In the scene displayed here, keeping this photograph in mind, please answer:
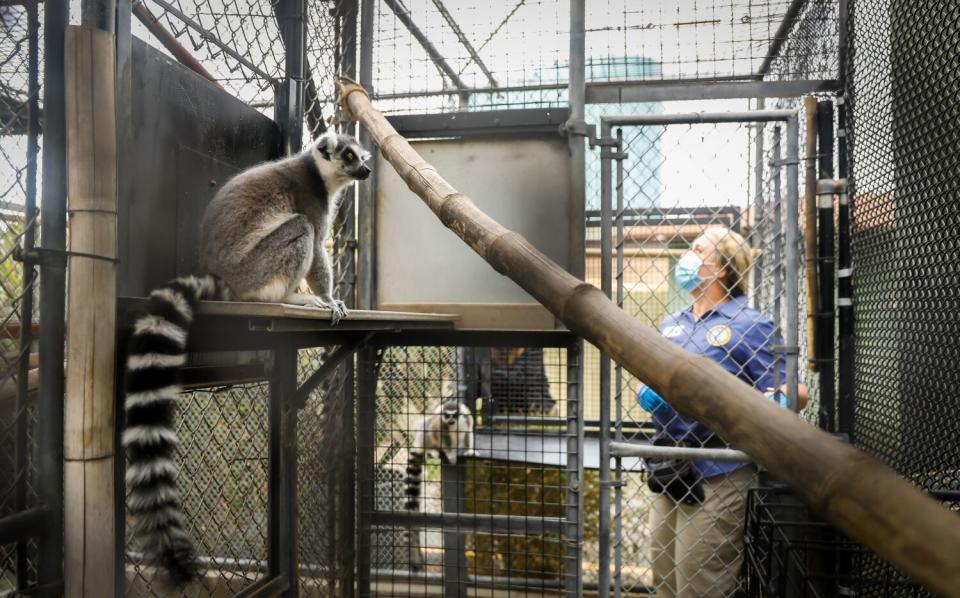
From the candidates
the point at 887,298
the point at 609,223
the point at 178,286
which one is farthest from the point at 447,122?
the point at 887,298

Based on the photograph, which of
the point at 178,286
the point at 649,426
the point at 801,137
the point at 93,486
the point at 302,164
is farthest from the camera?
the point at 649,426

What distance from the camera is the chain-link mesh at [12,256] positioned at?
61.2 inches

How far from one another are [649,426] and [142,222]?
3395mm

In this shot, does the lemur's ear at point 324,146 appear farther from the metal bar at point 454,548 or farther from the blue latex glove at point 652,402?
the blue latex glove at point 652,402

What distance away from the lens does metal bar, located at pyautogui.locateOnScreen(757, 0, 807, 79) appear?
3244mm

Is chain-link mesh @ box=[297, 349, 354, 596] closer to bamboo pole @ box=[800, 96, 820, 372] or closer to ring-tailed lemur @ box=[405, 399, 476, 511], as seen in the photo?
ring-tailed lemur @ box=[405, 399, 476, 511]

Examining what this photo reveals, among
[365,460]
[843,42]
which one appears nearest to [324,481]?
[365,460]

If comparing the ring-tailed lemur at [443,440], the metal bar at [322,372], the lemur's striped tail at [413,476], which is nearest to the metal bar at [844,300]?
the ring-tailed lemur at [443,440]

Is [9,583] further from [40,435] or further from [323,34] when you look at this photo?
[323,34]

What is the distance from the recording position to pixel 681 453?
2809 mm

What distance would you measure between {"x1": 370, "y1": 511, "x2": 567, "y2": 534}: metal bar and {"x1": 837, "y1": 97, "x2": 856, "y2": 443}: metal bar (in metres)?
1.49

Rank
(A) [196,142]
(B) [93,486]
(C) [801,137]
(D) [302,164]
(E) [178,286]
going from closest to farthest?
(B) [93,486], (E) [178,286], (A) [196,142], (D) [302,164], (C) [801,137]

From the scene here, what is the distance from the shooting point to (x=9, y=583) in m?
1.76

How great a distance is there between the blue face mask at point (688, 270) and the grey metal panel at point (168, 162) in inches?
97.7
